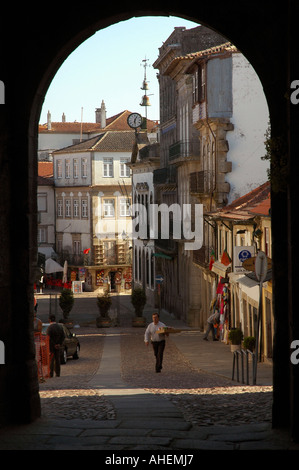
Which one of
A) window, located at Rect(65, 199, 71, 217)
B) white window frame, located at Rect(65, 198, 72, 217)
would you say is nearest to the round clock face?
white window frame, located at Rect(65, 198, 72, 217)

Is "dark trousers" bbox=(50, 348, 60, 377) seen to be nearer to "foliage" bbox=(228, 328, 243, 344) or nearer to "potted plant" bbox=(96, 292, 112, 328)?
"foliage" bbox=(228, 328, 243, 344)

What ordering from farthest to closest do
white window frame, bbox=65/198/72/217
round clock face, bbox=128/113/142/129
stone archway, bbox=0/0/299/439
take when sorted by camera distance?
white window frame, bbox=65/198/72/217
round clock face, bbox=128/113/142/129
stone archway, bbox=0/0/299/439

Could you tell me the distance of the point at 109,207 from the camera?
251 feet

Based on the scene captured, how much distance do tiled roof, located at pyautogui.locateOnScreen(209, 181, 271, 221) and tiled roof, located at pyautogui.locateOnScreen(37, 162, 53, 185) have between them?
47246 mm

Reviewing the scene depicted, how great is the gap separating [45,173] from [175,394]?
7279cm

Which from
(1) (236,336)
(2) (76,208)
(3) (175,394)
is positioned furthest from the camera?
(2) (76,208)

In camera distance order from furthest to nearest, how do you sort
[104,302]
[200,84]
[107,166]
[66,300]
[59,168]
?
[59,168]
[107,166]
[66,300]
[104,302]
[200,84]

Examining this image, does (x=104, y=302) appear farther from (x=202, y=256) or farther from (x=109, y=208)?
(x=109, y=208)

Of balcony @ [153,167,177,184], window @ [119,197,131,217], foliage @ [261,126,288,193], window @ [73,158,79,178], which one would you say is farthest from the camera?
window @ [73,158,79,178]

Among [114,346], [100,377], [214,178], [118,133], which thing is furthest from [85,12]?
[118,133]

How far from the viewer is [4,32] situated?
33.7 feet

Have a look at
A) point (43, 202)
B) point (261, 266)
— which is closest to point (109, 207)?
point (43, 202)

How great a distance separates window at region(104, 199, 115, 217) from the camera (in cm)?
7644

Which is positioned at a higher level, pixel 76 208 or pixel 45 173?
pixel 45 173
